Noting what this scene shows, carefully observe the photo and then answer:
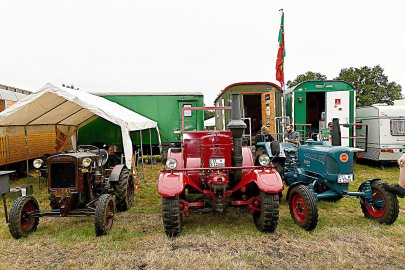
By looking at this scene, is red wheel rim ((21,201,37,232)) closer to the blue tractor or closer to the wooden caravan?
the wooden caravan

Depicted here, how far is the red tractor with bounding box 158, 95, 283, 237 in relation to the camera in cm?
389

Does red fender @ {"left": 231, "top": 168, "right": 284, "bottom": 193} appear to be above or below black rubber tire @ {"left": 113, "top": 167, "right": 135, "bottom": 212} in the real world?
above

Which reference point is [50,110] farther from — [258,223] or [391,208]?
[391,208]

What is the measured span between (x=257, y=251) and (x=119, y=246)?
1714 millimetres

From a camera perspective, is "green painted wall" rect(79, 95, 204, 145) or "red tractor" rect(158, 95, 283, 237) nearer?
"red tractor" rect(158, 95, 283, 237)

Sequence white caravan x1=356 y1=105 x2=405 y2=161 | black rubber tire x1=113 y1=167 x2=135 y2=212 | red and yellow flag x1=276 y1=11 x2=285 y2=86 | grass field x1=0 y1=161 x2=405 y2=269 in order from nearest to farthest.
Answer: grass field x1=0 y1=161 x2=405 y2=269 < black rubber tire x1=113 y1=167 x2=135 y2=212 < red and yellow flag x1=276 y1=11 x2=285 y2=86 < white caravan x1=356 y1=105 x2=405 y2=161

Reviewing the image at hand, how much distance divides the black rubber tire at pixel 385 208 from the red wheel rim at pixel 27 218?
499cm

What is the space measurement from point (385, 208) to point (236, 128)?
2.44m

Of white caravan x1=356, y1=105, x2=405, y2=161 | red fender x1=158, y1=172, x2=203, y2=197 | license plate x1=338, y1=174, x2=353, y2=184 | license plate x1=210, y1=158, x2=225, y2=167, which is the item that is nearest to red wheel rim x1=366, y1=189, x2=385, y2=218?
license plate x1=338, y1=174, x2=353, y2=184

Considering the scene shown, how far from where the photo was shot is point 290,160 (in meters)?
5.83

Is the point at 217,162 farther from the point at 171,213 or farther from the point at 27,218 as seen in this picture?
the point at 27,218

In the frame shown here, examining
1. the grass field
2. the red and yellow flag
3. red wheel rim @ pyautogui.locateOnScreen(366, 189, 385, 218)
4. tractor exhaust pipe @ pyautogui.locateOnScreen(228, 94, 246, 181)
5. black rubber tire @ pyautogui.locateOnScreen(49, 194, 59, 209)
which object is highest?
the red and yellow flag

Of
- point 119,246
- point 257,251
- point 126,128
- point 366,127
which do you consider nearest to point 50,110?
point 126,128

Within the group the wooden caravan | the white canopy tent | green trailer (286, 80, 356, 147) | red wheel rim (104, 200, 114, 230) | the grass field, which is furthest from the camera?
green trailer (286, 80, 356, 147)
